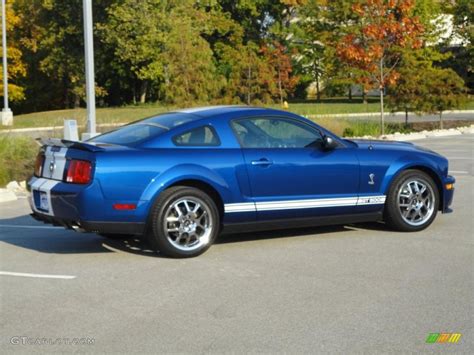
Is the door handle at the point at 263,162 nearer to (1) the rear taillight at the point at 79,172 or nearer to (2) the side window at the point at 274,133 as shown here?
(2) the side window at the point at 274,133

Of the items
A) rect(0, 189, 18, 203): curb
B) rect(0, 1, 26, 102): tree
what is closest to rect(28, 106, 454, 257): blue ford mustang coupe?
rect(0, 189, 18, 203): curb

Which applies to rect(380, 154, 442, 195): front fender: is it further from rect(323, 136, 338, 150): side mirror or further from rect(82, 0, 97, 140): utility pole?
rect(82, 0, 97, 140): utility pole

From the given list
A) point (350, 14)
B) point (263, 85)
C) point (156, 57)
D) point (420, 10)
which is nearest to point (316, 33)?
point (350, 14)

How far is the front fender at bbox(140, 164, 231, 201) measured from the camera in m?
7.08

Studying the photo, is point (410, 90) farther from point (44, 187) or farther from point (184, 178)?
point (44, 187)

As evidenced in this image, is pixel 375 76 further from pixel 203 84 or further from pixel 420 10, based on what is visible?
pixel 420 10

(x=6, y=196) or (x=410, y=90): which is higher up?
(x=410, y=90)

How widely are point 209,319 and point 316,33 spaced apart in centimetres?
5076

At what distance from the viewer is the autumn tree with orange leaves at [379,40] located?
79.6ft

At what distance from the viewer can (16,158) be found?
14484 mm

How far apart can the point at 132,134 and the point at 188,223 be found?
1.20 m

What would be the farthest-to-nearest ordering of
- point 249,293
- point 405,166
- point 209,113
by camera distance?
point 405,166
point 209,113
point 249,293

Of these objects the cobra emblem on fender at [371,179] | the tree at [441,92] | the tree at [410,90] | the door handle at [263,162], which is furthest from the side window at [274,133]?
the tree at [441,92]

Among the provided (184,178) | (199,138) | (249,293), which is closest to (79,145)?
(184,178)
